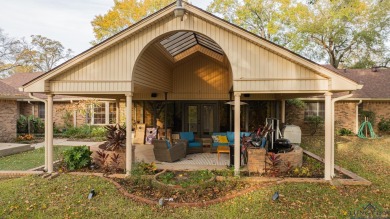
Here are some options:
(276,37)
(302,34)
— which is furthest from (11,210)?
(302,34)

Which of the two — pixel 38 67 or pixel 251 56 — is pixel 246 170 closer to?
pixel 251 56

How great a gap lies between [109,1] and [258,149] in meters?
22.1

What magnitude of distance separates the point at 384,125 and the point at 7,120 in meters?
22.8

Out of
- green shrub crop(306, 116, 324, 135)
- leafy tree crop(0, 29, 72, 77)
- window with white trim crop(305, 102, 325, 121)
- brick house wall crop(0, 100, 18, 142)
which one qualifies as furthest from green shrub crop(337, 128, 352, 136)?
leafy tree crop(0, 29, 72, 77)

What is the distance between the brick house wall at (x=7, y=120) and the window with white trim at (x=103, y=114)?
4274 millimetres

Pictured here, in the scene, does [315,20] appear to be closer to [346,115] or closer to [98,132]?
[346,115]

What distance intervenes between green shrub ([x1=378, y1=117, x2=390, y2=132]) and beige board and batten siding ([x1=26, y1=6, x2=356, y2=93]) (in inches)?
481

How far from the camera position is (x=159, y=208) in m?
5.21

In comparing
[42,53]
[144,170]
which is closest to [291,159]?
[144,170]

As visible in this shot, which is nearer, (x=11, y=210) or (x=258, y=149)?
(x=11, y=210)

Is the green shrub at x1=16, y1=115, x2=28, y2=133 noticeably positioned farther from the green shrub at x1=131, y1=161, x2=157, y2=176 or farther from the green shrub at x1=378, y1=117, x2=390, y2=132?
the green shrub at x1=378, y1=117, x2=390, y2=132

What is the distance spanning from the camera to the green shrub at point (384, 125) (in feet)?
50.4

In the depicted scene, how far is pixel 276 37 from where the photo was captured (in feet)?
79.6

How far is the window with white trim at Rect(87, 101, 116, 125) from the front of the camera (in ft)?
55.4
